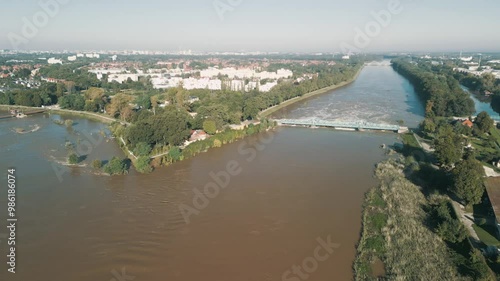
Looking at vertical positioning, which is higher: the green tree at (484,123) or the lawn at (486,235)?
the green tree at (484,123)

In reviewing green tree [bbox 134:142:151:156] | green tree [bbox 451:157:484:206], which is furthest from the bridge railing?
green tree [bbox 134:142:151:156]

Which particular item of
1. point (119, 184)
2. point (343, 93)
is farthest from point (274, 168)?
point (343, 93)

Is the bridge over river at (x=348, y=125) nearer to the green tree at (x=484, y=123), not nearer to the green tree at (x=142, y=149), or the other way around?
the green tree at (x=484, y=123)

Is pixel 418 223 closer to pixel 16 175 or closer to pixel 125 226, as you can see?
pixel 125 226

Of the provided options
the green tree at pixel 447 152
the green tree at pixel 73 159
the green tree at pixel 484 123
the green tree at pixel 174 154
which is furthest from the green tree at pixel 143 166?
the green tree at pixel 484 123

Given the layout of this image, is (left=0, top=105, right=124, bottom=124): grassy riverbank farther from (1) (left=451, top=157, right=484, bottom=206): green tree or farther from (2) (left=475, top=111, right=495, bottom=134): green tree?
(2) (left=475, top=111, right=495, bottom=134): green tree

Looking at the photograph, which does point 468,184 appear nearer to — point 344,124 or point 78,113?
point 344,124
